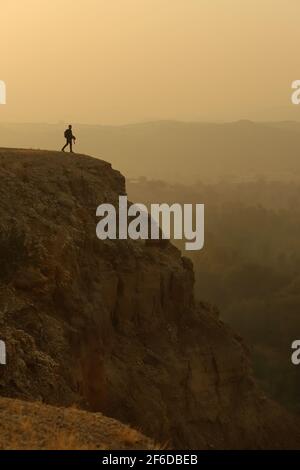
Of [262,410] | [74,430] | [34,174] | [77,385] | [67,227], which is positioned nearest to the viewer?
[74,430]

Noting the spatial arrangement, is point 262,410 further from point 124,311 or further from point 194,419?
point 124,311

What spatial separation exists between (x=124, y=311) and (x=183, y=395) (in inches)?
144

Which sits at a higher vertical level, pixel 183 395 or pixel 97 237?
pixel 97 237

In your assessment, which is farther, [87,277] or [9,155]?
[9,155]

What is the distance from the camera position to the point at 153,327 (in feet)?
73.4

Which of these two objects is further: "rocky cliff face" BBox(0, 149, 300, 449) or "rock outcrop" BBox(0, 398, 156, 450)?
"rocky cliff face" BBox(0, 149, 300, 449)

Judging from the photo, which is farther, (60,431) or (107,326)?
(107,326)

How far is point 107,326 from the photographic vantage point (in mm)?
20391

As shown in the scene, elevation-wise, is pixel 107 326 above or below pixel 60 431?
above

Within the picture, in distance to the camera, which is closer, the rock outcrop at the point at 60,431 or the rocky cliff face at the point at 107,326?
the rock outcrop at the point at 60,431

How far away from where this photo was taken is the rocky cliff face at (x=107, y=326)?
16.5 meters

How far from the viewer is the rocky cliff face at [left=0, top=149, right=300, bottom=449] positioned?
1652 cm

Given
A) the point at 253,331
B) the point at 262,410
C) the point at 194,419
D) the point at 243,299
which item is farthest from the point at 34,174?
the point at 243,299
